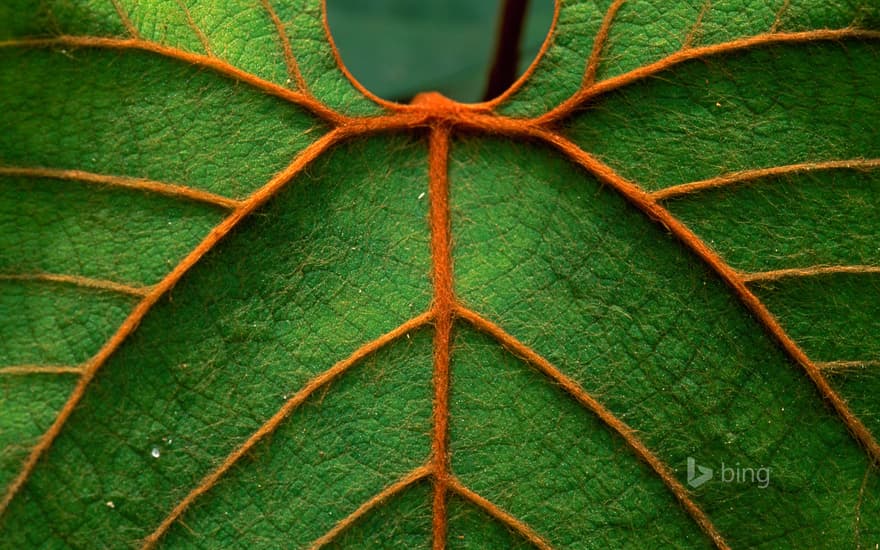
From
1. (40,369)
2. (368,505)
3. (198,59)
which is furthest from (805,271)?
(40,369)

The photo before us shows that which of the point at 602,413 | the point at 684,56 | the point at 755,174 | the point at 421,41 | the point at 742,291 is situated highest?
the point at 421,41

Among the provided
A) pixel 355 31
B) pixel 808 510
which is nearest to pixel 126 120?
pixel 808 510

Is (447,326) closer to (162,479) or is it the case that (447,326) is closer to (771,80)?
(162,479)

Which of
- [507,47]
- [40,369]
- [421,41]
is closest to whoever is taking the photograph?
[40,369]

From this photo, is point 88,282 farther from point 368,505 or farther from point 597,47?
point 597,47

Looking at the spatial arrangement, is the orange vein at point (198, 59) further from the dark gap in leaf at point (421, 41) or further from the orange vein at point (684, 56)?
the dark gap in leaf at point (421, 41)

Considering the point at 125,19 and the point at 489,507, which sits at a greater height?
the point at 125,19

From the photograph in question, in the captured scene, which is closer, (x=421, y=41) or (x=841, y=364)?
(x=841, y=364)
